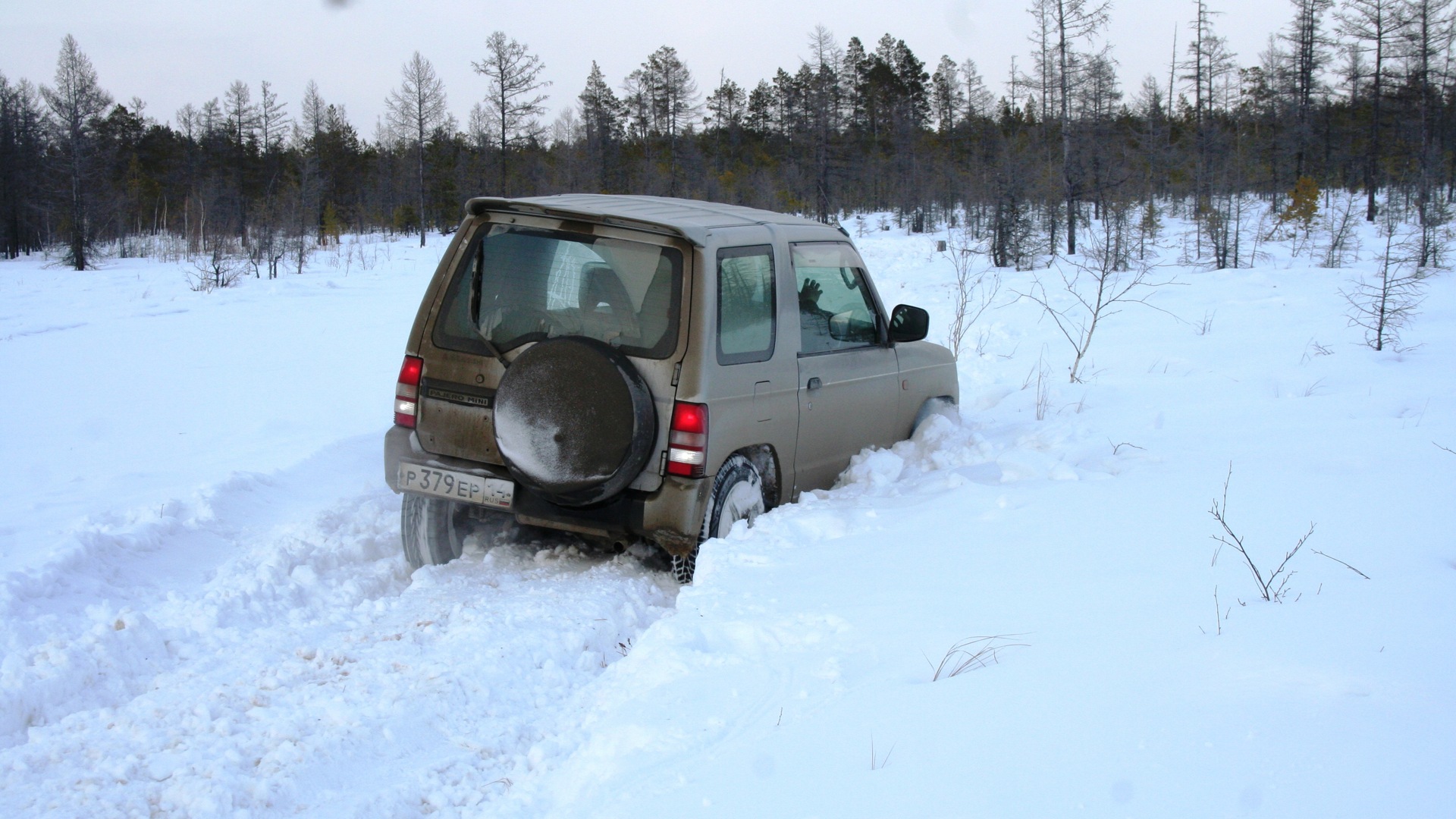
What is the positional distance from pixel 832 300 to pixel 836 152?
49465mm

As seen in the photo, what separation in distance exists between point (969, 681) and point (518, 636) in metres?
1.74

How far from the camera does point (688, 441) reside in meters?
4.25

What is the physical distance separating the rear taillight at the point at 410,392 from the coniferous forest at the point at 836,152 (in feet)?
60.3

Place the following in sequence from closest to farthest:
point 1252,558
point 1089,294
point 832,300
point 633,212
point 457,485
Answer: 1. point 1252,558
2. point 457,485
3. point 633,212
4. point 832,300
5. point 1089,294

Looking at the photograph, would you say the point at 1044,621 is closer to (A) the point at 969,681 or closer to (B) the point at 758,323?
(A) the point at 969,681

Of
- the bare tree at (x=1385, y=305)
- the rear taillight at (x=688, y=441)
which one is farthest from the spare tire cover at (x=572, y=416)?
the bare tree at (x=1385, y=305)

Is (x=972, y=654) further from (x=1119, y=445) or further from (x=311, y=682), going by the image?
(x=1119, y=445)

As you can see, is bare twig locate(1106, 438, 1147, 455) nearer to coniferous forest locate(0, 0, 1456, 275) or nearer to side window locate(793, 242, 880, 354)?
side window locate(793, 242, 880, 354)

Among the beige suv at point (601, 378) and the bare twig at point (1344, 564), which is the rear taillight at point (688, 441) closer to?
the beige suv at point (601, 378)

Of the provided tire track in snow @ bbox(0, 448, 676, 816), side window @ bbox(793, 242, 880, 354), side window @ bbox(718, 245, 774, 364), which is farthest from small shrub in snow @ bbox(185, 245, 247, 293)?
side window @ bbox(718, 245, 774, 364)

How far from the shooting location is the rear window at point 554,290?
436 centimetres

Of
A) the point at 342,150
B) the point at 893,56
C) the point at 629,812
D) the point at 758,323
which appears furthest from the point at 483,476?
the point at 893,56

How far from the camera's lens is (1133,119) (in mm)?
55562

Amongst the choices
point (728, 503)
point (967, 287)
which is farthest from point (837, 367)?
point (967, 287)
